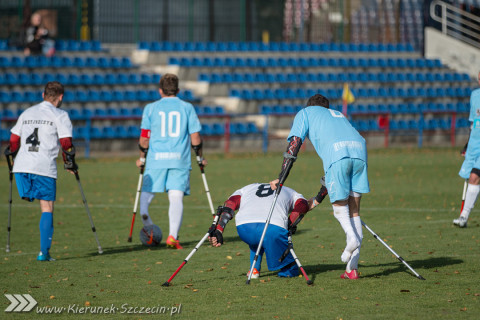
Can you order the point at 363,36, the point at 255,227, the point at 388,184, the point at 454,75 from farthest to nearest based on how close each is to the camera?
the point at 363,36
the point at 454,75
the point at 388,184
the point at 255,227

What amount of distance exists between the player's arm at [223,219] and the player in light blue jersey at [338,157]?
1.63ft

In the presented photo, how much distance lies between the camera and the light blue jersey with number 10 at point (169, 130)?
1020 cm

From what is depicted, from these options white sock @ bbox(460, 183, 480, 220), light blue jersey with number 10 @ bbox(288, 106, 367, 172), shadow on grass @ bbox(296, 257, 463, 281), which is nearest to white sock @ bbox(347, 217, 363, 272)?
shadow on grass @ bbox(296, 257, 463, 281)

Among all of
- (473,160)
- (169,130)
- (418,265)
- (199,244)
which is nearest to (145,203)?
(169,130)

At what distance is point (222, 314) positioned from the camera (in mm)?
6434

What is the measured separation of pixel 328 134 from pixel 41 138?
358cm

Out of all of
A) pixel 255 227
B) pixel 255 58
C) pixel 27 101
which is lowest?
pixel 255 227

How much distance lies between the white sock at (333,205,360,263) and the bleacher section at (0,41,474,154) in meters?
18.5

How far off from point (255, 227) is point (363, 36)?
34596 millimetres

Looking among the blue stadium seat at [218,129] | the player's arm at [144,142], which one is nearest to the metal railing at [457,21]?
the blue stadium seat at [218,129]

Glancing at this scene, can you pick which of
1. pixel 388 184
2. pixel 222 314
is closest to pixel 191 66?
pixel 388 184

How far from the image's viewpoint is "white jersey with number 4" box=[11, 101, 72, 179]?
364 inches

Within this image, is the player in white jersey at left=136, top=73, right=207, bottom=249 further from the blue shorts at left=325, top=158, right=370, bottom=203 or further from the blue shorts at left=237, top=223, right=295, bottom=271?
the blue shorts at left=325, top=158, right=370, bottom=203

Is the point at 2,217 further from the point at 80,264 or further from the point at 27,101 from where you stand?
the point at 27,101
